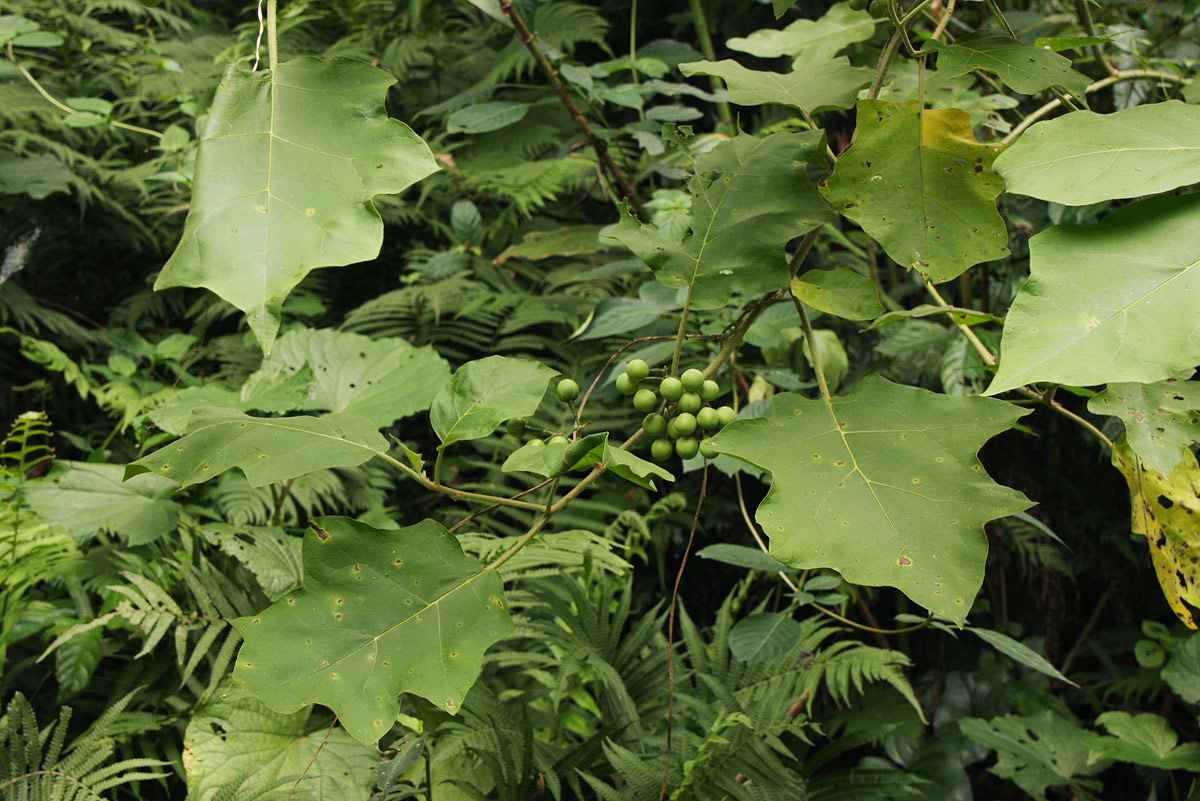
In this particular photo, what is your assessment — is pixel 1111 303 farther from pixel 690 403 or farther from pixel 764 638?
pixel 764 638

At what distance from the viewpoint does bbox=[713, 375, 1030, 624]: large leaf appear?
354mm

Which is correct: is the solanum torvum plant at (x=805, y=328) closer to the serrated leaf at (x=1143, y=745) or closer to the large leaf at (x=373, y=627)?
the large leaf at (x=373, y=627)

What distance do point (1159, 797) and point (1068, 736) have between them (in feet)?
1.12

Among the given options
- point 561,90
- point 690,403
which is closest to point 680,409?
point 690,403

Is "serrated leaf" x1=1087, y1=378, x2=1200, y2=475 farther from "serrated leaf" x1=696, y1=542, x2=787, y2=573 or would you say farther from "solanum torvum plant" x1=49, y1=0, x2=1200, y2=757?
"serrated leaf" x1=696, y1=542, x2=787, y2=573

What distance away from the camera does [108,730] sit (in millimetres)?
1013

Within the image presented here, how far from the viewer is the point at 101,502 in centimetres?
109

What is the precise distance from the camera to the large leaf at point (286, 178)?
302 millimetres

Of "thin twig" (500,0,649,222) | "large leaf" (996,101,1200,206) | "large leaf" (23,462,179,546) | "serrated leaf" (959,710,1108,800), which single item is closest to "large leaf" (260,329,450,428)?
"large leaf" (23,462,179,546)

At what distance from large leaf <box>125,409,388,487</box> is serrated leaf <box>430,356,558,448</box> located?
5 centimetres

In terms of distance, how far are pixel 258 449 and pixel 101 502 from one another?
2.81 feet

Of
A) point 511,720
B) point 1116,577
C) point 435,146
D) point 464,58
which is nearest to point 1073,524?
point 1116,577

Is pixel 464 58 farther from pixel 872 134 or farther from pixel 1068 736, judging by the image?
pixel 1068 736

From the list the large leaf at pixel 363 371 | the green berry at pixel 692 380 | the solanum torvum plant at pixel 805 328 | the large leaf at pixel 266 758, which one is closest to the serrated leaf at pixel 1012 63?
the solanum torvum plant at pixel 805 328
